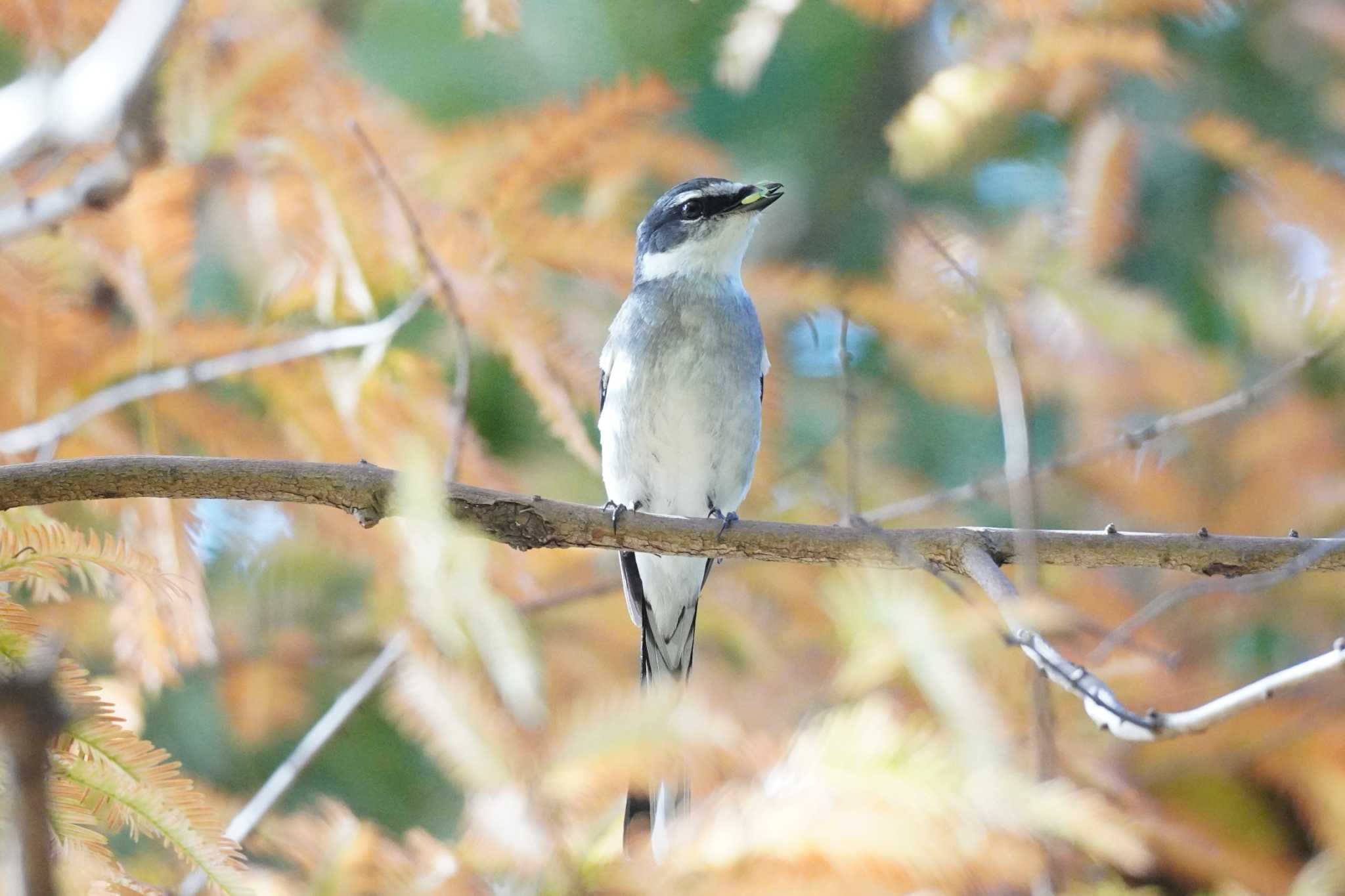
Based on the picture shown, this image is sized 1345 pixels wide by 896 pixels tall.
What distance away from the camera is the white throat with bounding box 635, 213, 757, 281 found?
166 inches

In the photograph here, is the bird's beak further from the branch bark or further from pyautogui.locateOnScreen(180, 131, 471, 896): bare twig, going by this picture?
the branch bark

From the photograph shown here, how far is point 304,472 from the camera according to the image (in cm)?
236

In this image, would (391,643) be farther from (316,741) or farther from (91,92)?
(91,92)

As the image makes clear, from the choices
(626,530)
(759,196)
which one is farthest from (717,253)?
(626,530)

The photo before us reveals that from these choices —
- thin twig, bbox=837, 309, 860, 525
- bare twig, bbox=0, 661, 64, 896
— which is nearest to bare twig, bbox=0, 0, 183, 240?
thin twig, bbox=837, 309, 860, 525

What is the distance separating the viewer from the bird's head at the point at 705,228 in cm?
419

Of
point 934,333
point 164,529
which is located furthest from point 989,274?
point 164,529

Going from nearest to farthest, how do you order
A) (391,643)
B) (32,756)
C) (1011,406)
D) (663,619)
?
(32,756) → (1011,406) → (391,643) → (663,619)

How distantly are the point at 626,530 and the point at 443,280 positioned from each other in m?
0.72

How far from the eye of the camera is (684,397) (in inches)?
158

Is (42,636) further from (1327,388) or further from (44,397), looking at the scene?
(1327,388)

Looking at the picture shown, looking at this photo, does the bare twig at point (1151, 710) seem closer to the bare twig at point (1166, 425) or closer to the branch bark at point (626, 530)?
the branch bark at point (626, 530)

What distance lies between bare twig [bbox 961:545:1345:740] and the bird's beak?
7.10 feet

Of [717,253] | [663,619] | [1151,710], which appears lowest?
[663,619]
